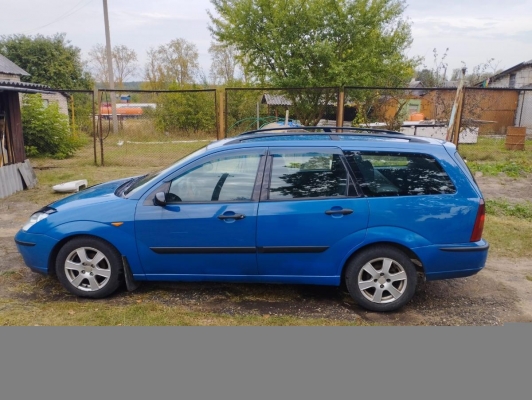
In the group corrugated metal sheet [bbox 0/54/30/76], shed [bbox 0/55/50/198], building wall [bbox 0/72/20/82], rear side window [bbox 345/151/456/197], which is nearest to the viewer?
rear side window [bbox 345/151/456/197]

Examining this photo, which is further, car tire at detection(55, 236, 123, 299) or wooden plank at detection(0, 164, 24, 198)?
wooden plank at detection(0, 164, 24, 198)

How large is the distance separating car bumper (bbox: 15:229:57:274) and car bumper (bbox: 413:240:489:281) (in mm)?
3345

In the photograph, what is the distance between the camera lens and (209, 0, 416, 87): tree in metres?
16.2

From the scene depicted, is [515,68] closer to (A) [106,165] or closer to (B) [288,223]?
(A) [106,165]

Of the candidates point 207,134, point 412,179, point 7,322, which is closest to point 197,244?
point 7,322

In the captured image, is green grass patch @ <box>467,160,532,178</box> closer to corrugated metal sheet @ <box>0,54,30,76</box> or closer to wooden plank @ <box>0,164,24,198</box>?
wooden plank @ <box>0,164,24,198</box>

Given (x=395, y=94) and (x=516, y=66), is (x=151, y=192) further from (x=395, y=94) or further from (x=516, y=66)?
(x=516, y=66)

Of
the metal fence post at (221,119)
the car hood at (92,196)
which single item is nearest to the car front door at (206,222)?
the car hood at (92,196)

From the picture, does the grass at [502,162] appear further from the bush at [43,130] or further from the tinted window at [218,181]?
the bush at [43,130]

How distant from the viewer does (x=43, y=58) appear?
27.0 m

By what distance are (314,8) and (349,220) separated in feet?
46.8

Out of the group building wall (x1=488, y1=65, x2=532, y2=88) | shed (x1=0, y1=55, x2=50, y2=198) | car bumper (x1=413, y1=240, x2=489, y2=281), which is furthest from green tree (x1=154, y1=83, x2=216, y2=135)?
building wall (x1=488, y1=65, x2=532, y2=88)

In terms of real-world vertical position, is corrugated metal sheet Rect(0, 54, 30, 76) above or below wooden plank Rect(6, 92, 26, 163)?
above

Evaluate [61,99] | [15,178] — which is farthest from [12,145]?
[61,99]
